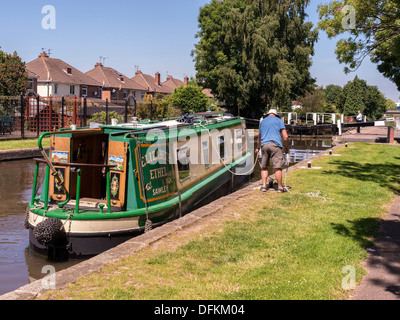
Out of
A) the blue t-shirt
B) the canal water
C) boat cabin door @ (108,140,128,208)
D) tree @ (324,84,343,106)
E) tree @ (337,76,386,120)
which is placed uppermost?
tree @ (324,84,343,106)

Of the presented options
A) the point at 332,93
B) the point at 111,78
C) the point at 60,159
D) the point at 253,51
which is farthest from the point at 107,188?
the point at 332,93

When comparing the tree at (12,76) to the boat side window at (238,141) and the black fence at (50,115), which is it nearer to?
the black fence at (50,115)

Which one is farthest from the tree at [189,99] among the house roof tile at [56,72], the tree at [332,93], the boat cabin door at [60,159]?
the tree at [332,93]

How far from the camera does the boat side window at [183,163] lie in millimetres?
9297

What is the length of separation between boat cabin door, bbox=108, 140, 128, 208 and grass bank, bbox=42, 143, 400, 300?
146 centimetres

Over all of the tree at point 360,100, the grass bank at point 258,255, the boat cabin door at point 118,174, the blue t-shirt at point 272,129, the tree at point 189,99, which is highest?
the tree at point 360,100

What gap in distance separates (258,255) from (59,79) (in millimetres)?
55182

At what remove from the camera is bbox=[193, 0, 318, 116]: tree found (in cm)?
4181

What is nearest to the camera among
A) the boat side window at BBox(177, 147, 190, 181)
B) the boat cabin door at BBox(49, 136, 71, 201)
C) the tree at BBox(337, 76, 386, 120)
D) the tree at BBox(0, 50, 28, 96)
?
the boat cabin door at BBox(49, 136, 71, 201)

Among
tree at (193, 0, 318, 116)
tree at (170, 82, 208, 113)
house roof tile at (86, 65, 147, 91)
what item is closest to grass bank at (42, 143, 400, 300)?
tree at (193, 0, 318, 116)

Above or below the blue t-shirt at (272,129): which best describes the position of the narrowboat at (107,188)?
below

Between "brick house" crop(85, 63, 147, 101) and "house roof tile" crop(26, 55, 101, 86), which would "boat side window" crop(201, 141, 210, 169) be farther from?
"brick house" crop(85, 63, 147, 101)

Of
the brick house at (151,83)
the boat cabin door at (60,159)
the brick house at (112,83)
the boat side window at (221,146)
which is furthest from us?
the brick house at (151,83)

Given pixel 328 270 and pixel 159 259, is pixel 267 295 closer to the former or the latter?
pixel 328 270
